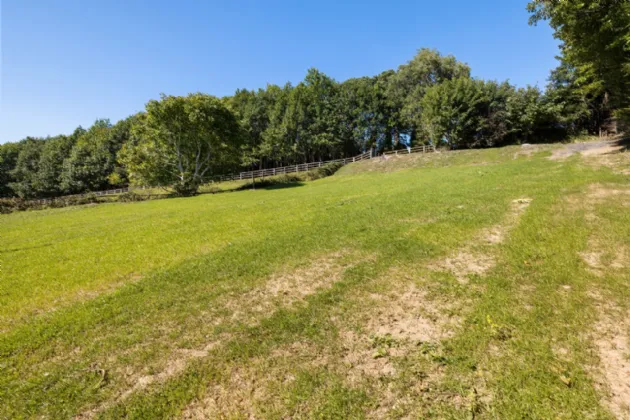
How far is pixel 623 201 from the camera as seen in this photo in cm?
920

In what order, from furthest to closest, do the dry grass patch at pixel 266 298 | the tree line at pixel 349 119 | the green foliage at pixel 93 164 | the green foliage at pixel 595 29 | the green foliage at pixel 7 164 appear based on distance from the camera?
the green foliage at pixel 7 164 < the green foliage at pixel 93 164 < the tree line at pixel 349 119 < the green foliage at pixel 595 29 < the dry grass patch at pixel 266 298

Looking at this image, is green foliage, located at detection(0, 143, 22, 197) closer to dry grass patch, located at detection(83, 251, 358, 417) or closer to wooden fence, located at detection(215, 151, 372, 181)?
wooden fence, located at detection(215, 151, 372, 181)

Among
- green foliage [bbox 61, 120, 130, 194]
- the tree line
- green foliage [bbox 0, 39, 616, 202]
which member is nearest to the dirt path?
the tree line

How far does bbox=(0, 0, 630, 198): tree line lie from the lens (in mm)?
17516

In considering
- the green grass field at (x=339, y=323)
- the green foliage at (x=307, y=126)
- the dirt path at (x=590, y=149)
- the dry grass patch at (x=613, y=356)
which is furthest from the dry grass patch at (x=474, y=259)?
the dirt path at (x=590, y=149)

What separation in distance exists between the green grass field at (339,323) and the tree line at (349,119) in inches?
573

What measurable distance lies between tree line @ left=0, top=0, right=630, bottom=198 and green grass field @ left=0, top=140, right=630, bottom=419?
14.6 m

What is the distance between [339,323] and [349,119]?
53816 mm

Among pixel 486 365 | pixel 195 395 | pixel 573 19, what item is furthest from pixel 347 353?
pixel 573 19

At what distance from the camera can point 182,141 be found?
1268 inches

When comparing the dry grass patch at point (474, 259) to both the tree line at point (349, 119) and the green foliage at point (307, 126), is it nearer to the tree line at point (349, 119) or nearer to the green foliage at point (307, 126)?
the tree line at point (349, 119)

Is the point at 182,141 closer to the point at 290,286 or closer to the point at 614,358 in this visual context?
the point at 290,286

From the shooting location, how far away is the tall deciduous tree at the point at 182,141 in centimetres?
3033

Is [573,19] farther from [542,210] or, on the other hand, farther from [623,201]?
[542,210]
